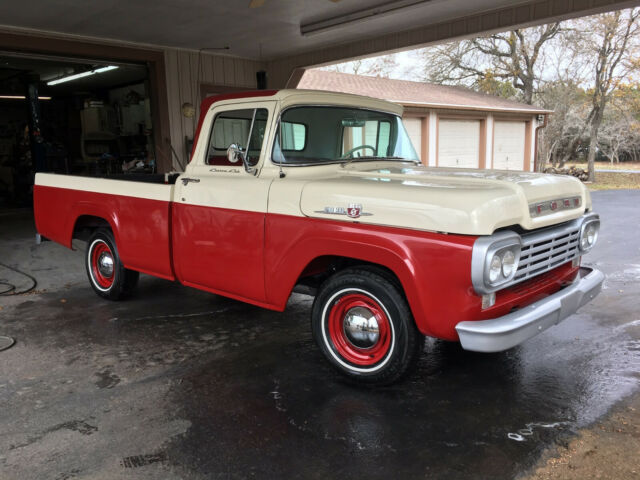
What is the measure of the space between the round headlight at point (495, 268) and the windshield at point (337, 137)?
1811 millimetres

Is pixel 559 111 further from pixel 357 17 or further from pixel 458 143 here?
pixel 357 17

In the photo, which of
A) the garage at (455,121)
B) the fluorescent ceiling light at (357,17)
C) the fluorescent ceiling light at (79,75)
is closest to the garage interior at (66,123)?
the fluorescent ceiling light at (79,75)

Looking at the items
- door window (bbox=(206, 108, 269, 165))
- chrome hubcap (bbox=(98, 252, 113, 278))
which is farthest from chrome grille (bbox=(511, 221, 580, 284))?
chrome hubcap (bbox=(98, 252, 113, 278))

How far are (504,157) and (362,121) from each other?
65.5 feet

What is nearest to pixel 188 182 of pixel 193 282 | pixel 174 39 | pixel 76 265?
pixel 193 282

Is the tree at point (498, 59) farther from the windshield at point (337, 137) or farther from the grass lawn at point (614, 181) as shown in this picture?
the windshield at point (337, 137)

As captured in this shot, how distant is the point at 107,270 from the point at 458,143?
17256 millimetres

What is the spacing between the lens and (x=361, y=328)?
370cm

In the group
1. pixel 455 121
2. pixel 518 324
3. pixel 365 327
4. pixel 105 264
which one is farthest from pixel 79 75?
pixel 455 121

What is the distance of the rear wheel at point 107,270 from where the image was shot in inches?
223

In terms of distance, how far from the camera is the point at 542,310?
332 centimetres

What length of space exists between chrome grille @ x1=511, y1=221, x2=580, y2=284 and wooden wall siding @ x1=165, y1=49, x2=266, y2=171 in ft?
26.2

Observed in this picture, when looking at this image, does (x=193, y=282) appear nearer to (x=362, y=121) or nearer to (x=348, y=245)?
(x=348, y=245)

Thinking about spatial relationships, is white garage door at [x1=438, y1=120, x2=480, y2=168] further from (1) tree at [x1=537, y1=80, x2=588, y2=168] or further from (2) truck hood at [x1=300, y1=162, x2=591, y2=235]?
(2) truck hood at [x1=300, y1=162, x2=591, y2=235]
